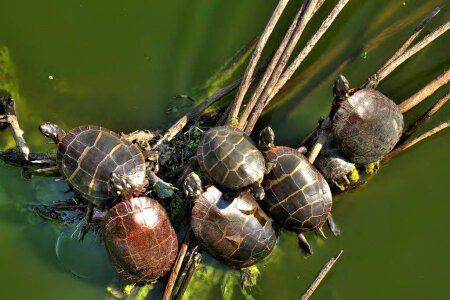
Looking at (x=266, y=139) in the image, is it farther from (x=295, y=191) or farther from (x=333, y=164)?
(x=333, y=164)

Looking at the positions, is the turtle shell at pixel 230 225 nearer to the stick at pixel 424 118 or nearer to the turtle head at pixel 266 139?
the turtle head at pixel 266 139

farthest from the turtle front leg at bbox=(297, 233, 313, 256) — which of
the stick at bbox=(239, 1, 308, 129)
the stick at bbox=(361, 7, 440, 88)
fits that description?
the stick at bbox=(361, 7, 440, 88)

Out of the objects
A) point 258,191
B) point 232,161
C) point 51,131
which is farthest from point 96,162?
point 258,191

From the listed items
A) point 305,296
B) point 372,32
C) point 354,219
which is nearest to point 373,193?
point 354,219

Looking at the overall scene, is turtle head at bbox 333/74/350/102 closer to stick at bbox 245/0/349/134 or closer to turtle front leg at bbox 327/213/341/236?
stick at bbox 245/0/349/134

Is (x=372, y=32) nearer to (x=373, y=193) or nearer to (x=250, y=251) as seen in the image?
(x=373, y=193)

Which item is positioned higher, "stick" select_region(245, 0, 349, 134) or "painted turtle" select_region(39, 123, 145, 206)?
"stick" select_region(245, 0, 349, 134)
